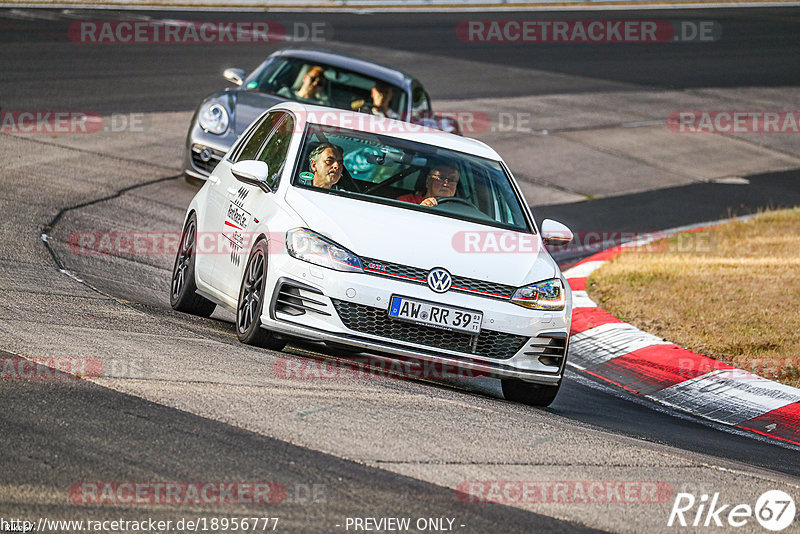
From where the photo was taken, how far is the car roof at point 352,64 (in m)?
14.1

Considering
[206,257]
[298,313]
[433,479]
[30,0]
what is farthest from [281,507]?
[30,0]

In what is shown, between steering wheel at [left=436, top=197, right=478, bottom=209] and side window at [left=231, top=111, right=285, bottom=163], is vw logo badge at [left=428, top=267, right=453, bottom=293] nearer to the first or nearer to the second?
steering wheel at [left=436, top=197, right=478, bottom=209]

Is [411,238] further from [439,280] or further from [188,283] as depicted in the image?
[188,283]

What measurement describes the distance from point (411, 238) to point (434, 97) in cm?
1436

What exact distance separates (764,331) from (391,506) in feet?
19.5

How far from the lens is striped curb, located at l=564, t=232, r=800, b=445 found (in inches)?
324

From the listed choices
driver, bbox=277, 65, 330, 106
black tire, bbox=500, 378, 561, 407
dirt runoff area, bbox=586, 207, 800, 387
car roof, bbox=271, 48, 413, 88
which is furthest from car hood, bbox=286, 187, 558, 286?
car roof, bbox=271, 48, 413, 88

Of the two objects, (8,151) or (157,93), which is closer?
(8,151)

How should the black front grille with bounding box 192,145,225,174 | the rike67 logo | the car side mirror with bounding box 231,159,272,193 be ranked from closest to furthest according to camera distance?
the rike67 logo, the car side mirror with bounding box 231,159,272,193, the black front grille with bounding box 192,145,225,174

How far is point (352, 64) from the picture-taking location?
1409cm

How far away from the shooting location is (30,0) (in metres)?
25.7

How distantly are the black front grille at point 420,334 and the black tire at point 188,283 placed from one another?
6.42 feet

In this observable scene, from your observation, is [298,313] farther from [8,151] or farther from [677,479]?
[8,151]

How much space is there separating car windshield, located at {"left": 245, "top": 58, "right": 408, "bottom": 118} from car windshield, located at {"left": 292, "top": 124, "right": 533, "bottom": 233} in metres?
5.45
